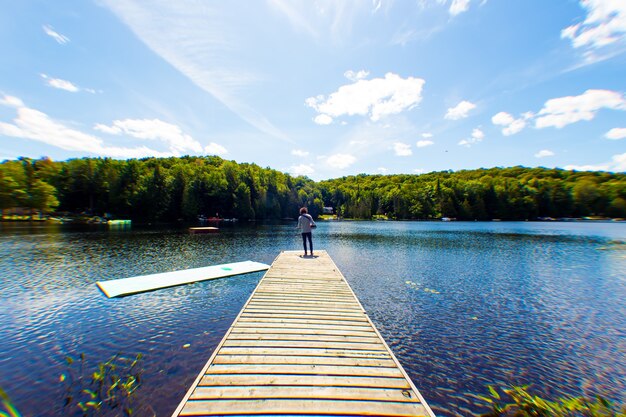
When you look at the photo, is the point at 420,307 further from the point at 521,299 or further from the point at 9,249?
the point at 9,249

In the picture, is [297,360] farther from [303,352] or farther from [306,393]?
[306,393]

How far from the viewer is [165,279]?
13.5m

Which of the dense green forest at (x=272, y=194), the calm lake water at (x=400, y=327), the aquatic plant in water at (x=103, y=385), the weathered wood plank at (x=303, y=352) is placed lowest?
the calm lake water at (x=400, y=327)

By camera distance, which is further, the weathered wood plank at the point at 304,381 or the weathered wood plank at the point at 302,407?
the weathered wood plank at the point at 304,381

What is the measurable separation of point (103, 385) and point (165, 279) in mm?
9626

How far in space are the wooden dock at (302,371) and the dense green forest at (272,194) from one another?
80.4 m

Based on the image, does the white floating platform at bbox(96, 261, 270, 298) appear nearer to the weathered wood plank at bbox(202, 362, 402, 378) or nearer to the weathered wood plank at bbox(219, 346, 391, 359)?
the weathered wood plank at bbox(219, 346, 391, 359)

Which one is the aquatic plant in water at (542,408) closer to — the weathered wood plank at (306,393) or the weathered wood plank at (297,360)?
the weathered wood plank at (297,360)

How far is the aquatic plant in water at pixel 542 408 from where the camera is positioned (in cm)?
399

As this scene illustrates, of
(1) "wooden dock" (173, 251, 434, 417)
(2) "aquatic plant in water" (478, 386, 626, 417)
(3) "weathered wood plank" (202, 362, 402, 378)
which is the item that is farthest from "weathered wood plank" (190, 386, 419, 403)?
(2) "aquatic plant in water" (478, 386, 626, 417)

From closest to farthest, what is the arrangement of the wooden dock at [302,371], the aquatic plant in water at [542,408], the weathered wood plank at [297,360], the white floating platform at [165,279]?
the wooden dock at [302,371], the weathered wood plank at [297,360], the aquatic plant in water at [542,408], the white floating platform at [165,279]

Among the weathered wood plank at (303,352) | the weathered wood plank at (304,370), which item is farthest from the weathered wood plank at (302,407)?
the weathered wood plank at (303,352)

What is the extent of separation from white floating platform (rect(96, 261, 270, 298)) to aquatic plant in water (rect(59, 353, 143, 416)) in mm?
6377

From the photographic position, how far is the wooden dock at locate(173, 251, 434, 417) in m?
2.60
